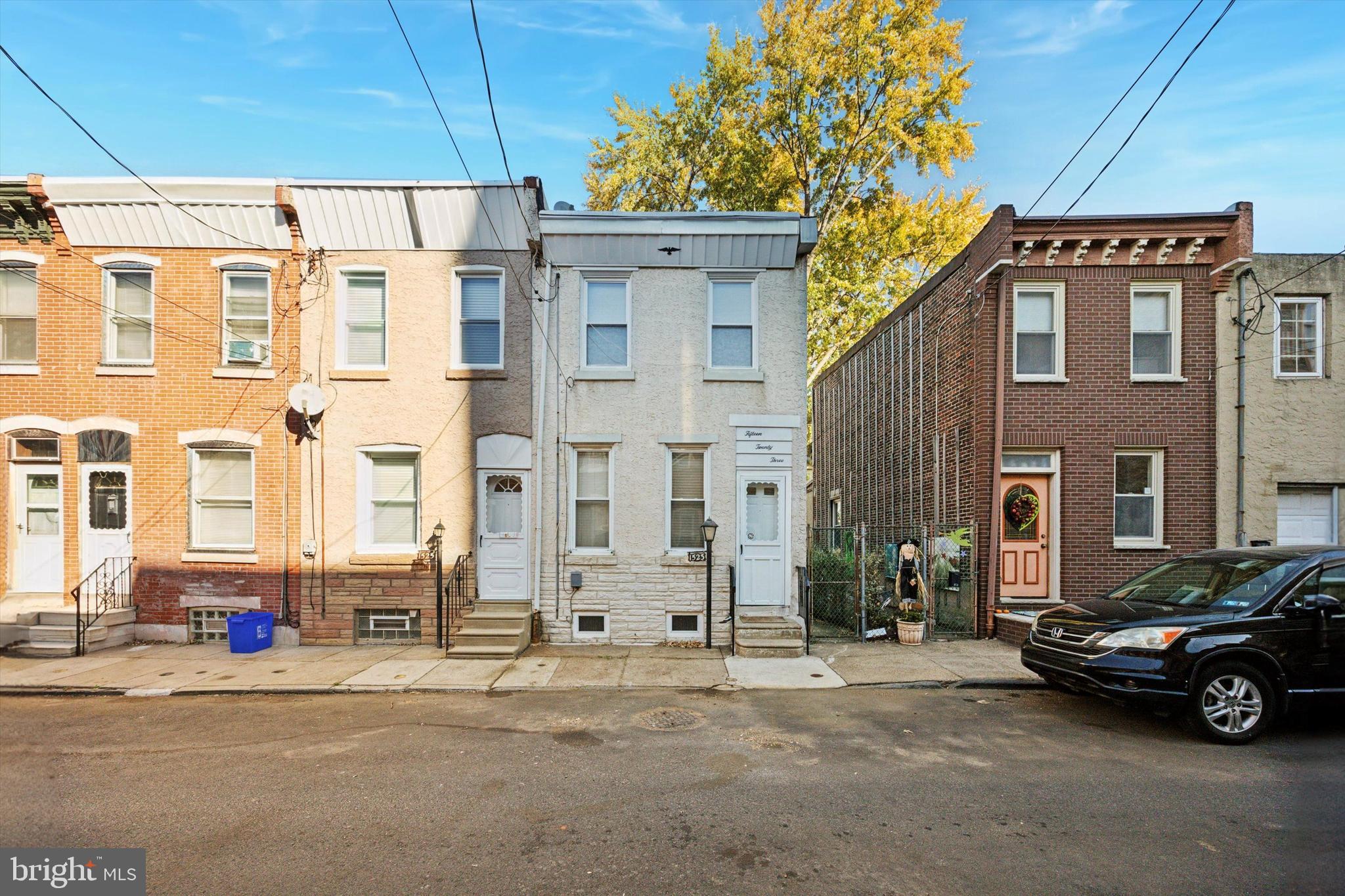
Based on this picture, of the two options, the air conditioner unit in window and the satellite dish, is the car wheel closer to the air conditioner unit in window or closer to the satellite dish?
the satellite dish

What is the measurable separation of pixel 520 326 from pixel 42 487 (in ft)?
28.8

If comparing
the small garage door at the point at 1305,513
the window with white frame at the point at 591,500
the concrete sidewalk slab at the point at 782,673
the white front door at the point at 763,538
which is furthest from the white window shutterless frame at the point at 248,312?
the small garage door at the point at 1305,513

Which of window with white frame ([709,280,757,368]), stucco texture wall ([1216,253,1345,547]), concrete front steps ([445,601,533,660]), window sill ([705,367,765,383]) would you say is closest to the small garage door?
stucco texture wall ([1216,253,1345,547])

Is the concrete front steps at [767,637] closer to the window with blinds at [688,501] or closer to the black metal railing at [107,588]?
the window with blinds at [688,501]

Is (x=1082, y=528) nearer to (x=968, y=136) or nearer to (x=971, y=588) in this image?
(x=971, y=588)

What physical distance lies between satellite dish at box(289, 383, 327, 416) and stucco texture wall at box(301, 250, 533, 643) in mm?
161

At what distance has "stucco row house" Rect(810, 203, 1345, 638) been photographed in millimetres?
11820

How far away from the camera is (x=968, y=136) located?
19.6m

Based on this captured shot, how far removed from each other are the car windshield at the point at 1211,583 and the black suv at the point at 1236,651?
0.02m

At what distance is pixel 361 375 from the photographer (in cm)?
1162

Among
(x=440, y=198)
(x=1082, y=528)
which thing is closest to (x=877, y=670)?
(x=1082, y=528)

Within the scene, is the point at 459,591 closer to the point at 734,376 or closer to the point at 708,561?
the point at 708,561

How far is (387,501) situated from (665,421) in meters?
4.90

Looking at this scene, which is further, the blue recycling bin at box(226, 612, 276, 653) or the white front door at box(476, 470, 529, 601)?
the white front door at box(476, 470, 529, 601)
